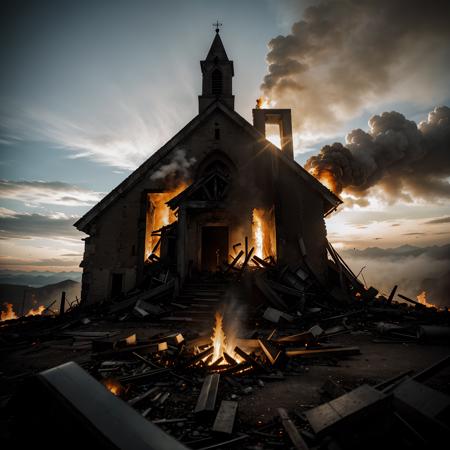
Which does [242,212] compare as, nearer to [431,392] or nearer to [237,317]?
[237,317]

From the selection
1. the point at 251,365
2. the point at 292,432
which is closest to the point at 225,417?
the point at 292,432

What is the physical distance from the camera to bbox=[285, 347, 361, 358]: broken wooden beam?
5.36 m

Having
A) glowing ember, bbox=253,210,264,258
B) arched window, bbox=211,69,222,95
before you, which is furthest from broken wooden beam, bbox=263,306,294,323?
arched window, bbox=211,69,222,95

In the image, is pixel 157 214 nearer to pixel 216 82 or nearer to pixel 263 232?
pixel 263 232

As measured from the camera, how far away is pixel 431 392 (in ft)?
8.13

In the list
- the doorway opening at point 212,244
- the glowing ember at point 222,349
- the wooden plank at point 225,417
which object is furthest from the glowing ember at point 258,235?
the wooden plank at point 225,417

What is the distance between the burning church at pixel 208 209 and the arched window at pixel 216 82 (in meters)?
3.62

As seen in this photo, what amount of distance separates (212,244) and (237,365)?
10.2 m

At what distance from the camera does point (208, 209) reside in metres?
13.4

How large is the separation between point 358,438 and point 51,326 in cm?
1054

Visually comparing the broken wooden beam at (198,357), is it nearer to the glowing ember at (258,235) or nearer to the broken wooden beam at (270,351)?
the broken wooden beam at (270,351)

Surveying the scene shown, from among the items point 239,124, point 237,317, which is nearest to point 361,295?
point 237,317

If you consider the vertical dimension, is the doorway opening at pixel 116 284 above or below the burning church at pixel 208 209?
below

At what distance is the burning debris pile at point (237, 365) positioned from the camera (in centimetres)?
242
